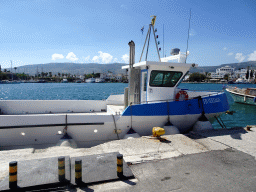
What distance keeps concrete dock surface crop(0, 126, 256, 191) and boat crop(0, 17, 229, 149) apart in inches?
42.8

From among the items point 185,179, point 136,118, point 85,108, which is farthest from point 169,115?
point 85,108

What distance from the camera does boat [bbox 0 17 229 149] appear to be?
6.79 meters

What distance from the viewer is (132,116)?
24.5 feet

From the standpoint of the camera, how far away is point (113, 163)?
14.7 ft

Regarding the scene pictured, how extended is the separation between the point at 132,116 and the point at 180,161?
10.0ft

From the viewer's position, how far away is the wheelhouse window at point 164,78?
26.1 feet

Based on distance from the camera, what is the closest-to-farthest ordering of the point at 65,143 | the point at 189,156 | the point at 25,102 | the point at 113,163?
the point at 113,163 → the point at 189,156 → the point at 65,143 → the point at 25,102

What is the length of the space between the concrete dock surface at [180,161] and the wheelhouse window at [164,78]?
2.46 metres

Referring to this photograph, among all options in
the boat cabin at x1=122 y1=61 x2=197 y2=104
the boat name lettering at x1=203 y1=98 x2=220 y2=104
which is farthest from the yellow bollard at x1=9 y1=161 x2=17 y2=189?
the boat name lettering at x1=203 y1=98 x2=220 y2=104

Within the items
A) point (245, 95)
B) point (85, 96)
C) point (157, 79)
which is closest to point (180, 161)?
point (157, 79)

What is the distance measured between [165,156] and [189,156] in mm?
669

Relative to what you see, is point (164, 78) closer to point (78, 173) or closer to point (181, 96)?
point (181, 96)

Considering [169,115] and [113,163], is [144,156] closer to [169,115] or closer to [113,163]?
[113,163]

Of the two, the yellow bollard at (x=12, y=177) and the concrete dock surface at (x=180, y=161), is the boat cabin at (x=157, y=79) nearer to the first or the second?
the concrete dock surface at (x=180, y=161)
